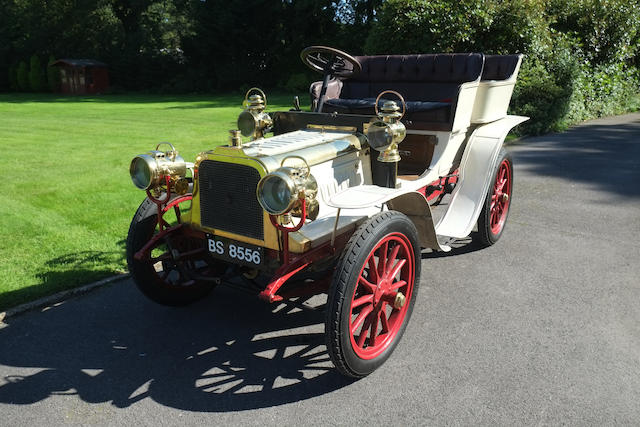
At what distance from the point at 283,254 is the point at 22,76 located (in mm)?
31778

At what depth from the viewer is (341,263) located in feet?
8.66

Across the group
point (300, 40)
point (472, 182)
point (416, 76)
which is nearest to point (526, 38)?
point (416, 76)

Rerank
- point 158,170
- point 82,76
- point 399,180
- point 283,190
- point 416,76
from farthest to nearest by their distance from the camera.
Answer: point 82,76 → point 416,76 → point 399,180 → point 158,170 → point 283,190

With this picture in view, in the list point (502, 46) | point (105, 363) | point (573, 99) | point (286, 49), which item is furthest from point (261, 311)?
point (286, 49)

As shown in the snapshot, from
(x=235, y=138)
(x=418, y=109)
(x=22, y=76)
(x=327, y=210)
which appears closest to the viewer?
(x=235, y=138)

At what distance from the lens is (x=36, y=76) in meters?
29.0

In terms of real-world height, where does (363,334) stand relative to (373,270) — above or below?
below

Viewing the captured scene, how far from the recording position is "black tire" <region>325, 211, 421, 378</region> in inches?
102

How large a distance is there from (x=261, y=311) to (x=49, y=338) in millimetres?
1351

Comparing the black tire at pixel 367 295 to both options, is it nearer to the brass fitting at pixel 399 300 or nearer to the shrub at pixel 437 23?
the brass fitting at pixel 399 300

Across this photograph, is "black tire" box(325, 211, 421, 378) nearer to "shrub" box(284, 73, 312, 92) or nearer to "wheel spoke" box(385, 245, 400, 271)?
"wheel spoke" box(385, 245, 400, 271)

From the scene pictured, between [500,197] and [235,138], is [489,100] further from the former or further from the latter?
[235,138]

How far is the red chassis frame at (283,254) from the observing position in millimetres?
2729

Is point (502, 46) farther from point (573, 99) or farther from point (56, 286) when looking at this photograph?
point (56, 286)
